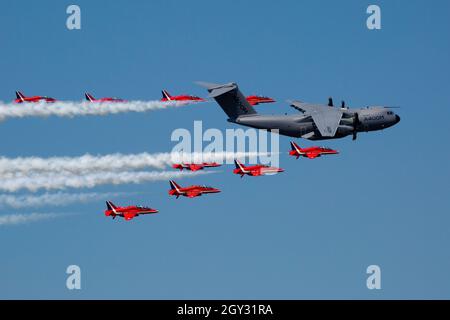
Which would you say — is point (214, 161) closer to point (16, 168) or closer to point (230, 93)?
point (230, 93)

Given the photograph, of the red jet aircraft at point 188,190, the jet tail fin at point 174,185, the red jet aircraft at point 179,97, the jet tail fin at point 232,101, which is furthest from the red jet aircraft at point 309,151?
the jet tail fin at point 174,185

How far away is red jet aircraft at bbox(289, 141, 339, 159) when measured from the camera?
84250 millimetres

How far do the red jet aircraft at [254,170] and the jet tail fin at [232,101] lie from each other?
534cm

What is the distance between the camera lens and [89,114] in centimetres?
8488

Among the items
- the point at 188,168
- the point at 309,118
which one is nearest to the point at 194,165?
the point at 188,168

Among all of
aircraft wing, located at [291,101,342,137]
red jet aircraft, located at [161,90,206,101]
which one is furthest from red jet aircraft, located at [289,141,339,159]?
red jet aircraft, located at [161,90,206,101]

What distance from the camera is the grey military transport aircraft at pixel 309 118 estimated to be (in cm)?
8350

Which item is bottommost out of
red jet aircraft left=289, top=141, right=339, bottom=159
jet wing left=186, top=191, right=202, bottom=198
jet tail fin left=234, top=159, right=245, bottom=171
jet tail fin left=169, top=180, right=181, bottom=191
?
jet wing left=186, top=191, right=202, bottom=198

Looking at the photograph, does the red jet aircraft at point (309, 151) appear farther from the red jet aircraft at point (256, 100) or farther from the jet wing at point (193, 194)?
the red jet aircraft at point (256, 100)

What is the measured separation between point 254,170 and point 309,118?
6352 mm

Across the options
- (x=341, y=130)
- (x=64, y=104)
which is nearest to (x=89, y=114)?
(x=64, y=104)

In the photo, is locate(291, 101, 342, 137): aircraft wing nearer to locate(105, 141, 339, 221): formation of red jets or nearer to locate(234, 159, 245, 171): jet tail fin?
locate(105, 141, 339, 221): formation of red jets

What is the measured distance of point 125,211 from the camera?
78.4 meters

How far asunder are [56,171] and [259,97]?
22.2 metres
